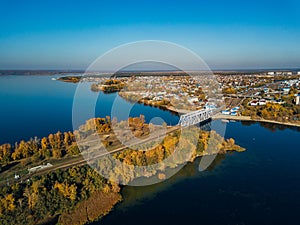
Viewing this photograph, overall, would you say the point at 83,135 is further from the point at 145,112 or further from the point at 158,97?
the point at 158,97

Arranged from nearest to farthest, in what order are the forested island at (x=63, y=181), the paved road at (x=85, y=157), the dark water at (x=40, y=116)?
the forested island at (x=63, y=181)
the paved road at (x=85, y=157)
the dark water at (x=40, y=116)

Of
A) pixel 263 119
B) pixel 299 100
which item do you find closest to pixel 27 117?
pixel 263 119

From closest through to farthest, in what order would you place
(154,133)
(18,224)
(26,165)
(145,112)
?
1. (18,224)
2. (26,165)
3. (154,133)
4. (145,112)

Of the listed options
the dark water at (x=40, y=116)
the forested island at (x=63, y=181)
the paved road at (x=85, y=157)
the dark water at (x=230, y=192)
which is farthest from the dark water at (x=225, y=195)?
the dark water at (x=40, y=116)

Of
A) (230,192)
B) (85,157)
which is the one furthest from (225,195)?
(85,157)

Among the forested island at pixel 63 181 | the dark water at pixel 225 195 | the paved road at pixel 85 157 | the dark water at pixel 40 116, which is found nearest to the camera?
the forested island at pixel 63 181

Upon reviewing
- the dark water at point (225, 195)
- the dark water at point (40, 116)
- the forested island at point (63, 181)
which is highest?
the forested island at point (63, 181)

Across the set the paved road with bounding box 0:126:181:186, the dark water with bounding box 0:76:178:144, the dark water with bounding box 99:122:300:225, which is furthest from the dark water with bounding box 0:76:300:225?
the paved road with bounding box 0:126:181:186

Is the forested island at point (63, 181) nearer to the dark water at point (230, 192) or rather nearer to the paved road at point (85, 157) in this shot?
the paved road at point (85, 157)

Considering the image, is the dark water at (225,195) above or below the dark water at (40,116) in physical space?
below

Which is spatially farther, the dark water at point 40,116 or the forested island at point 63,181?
the dark water at point 40,116
